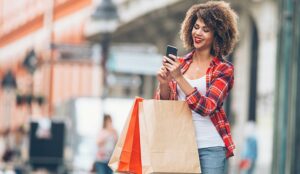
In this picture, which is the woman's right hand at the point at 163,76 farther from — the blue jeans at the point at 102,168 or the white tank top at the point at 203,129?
the blue jeans at the point at 102,168

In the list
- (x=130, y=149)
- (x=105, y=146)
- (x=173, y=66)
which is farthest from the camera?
(x=105, y=146)

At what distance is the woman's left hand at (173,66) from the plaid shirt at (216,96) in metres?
0.13

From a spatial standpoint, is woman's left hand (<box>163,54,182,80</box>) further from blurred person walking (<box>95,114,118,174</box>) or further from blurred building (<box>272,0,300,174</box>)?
blurred person walking (<box>95,114,118,174</box>)

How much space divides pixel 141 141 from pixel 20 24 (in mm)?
61207

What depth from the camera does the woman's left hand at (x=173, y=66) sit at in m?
6.66

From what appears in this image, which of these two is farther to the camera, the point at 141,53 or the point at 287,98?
the point at 141,53

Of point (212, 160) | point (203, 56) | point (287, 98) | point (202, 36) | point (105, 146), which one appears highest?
point (202, 36)

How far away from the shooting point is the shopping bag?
22.2 feet

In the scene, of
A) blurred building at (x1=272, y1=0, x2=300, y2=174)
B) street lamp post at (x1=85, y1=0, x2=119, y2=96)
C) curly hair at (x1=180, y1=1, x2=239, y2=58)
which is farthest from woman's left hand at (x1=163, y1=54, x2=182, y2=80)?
street lamp post at (x1=85, y1=0, x2=119, y2=96)

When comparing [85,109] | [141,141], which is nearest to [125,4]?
[85,109]

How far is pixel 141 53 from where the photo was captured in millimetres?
26500

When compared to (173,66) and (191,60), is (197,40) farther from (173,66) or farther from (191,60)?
(173,66)

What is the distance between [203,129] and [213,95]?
7.3 inches

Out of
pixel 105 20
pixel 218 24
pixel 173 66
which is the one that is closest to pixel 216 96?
pixel 173 66
